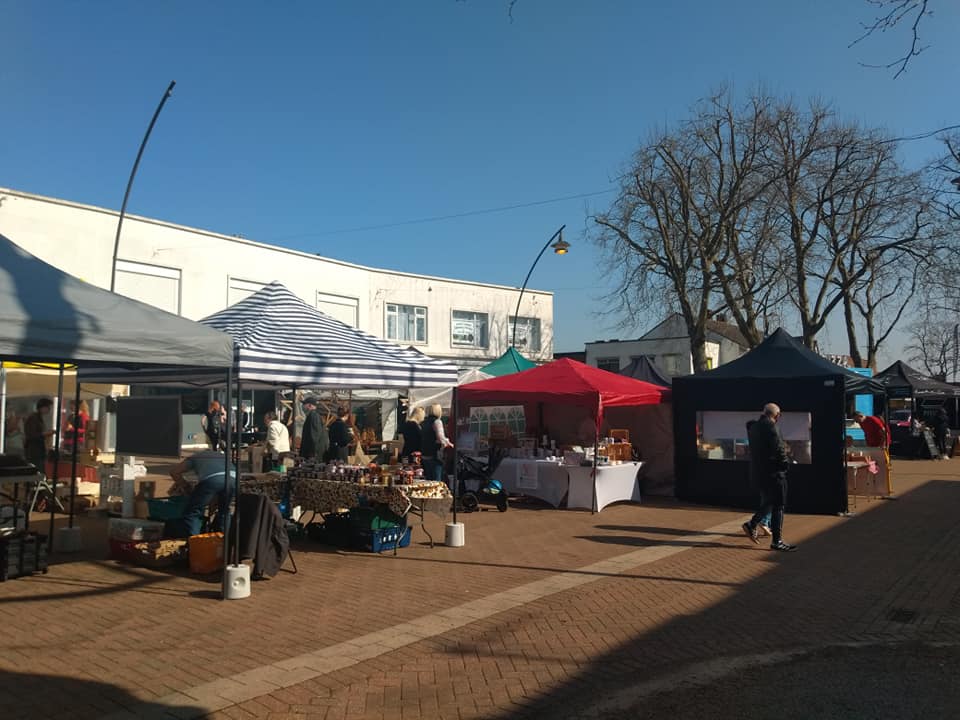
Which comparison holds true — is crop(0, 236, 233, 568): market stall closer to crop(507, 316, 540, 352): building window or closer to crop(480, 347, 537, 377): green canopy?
crop(480, 347, 537, 377): green canopy

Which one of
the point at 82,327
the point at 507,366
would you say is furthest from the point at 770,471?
the point at 507,366

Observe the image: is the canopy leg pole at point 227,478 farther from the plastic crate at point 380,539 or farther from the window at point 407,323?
the window at point 407,323

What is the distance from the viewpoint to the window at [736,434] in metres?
12.9

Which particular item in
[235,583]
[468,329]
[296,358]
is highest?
[468,329]

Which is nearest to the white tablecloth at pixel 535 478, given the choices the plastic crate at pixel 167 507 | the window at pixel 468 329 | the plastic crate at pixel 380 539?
the plastic crate at pixel 380 539

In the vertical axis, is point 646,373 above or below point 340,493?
above

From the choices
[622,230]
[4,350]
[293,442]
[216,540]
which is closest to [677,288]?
[622,230]

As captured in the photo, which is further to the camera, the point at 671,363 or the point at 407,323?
the point at 671,363

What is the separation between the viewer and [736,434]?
13656 mm

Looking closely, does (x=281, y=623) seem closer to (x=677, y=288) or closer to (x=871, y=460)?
(x=871, y=460)

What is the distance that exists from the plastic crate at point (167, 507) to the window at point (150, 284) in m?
13.4

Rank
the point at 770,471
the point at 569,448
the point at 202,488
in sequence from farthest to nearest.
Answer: the point at 569,448 → the point at 770,471 → the point at 202,488

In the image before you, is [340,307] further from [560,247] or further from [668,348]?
[668,348]

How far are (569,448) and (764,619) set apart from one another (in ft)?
26.6
